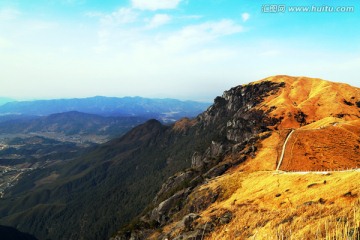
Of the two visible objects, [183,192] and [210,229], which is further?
[183,192]

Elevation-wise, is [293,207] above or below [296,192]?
above

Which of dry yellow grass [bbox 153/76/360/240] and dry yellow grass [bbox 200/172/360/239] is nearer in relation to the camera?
dry yellow grass [bbox 200/172/360/239]

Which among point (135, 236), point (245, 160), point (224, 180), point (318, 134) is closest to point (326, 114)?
point (318, 134)

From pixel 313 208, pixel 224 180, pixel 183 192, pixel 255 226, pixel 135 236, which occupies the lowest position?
pixel 135 236

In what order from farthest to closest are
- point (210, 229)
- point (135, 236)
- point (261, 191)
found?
point (135, 236) < point (261, 191) < point (210, 229)

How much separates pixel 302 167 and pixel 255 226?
203 feet

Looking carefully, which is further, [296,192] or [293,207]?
[296,192]

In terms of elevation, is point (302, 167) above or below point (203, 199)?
above

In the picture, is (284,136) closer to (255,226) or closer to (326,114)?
(326,114)

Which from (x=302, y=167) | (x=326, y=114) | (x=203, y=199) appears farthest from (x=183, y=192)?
(x=326, y=114)

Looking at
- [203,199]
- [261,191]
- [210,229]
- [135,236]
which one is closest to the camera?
[210,229]

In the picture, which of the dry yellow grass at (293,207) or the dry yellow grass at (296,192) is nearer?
the dry yellow grass at (293,207)

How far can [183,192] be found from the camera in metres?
131

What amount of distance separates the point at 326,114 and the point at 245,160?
95160 millimetres
